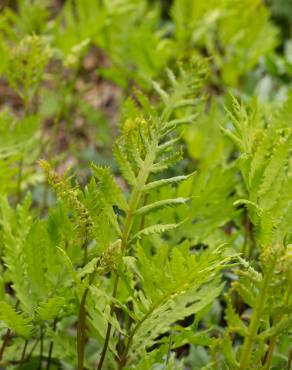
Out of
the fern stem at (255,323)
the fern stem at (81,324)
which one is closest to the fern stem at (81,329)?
the fern stem at (81,324)

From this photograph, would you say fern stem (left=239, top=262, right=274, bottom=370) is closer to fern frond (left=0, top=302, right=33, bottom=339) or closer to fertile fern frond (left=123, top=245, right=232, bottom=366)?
fertile fern frond (left=123, top=245, right=232, bottom=366)

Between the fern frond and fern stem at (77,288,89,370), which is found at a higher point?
the fern frond

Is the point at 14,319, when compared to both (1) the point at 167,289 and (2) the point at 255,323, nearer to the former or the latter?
(1) the point at 167,289

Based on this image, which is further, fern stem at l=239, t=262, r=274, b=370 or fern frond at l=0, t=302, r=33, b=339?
fern frond at l=0, t=302, r=33, b=339

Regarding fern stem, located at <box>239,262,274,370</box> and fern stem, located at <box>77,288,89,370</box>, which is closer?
fern stem, located at <box>239,262,274,370</box>

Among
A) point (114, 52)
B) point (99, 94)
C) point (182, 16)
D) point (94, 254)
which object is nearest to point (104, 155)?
point (114, 52)

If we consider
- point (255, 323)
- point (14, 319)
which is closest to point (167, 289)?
point (255, 323)

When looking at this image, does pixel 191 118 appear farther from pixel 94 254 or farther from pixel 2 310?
pixel 2 310

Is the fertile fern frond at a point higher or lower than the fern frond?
lower

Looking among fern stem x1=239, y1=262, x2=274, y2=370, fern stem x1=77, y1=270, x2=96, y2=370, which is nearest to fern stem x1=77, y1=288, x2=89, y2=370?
fern stem x1=77, y1=270, x2=96, y2=370

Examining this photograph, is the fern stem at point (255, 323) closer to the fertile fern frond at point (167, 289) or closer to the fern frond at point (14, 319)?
the fertile fern frond at point (167, 289)
